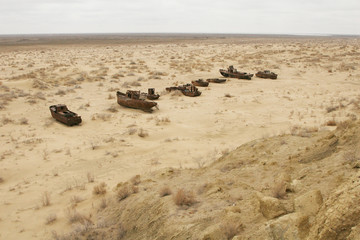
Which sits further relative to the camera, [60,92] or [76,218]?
[60,92]

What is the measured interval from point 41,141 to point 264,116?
10340mm

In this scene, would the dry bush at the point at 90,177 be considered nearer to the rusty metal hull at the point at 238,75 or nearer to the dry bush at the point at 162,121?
the dry bush at the point at 162,121

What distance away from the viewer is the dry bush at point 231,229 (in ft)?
12.9

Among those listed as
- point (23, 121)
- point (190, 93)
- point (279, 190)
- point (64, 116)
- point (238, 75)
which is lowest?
point (23, 121)

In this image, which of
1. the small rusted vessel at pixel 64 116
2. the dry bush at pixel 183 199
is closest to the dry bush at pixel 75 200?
the dry bush at pixel 183 199

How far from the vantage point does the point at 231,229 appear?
3.96 meters

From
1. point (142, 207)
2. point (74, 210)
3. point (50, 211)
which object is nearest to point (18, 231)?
point (50, 211)

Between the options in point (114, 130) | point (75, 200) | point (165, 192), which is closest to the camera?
point (165, 192)

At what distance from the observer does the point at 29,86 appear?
20.3 meters

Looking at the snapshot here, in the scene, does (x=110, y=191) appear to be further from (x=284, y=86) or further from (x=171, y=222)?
(x=284, y=86)

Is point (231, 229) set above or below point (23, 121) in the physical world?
above

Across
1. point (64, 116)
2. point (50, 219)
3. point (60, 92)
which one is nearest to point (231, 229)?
point (50, 219)

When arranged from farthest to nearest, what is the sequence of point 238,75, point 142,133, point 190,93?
point 238,75, point 190,93, point 142,133

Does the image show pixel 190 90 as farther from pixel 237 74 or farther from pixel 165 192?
pixel 165 192
